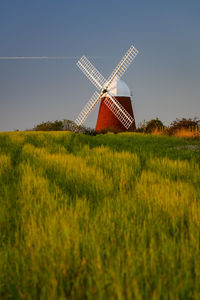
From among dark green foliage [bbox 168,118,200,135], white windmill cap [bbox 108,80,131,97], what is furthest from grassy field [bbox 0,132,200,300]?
white windmill cap [bbox 108,80,131,97]

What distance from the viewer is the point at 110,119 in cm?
2684

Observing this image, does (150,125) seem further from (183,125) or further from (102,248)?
(102,248)

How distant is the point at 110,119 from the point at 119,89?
3.91 m

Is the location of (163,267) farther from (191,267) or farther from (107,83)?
(107,83)

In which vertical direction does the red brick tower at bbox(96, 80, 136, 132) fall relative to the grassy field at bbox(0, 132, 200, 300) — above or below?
above

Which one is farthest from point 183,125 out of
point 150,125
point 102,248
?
point 102,248

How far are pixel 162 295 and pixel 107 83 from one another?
2711 cm

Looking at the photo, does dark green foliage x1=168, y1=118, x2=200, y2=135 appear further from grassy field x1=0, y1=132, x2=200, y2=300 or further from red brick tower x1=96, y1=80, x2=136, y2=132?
grassy field x1=0, y1=132, x2=200, y2=300

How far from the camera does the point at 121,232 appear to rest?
6.70 ft

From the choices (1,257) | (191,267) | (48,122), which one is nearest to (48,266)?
(1,257)

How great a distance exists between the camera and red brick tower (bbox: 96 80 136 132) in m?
26.8

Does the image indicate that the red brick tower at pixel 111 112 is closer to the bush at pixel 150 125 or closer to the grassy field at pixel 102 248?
the bush at pixel 150 125

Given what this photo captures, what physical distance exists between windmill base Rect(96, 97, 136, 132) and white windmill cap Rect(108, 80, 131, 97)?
614 millimetres

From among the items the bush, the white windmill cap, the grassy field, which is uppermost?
the white windmill cap
